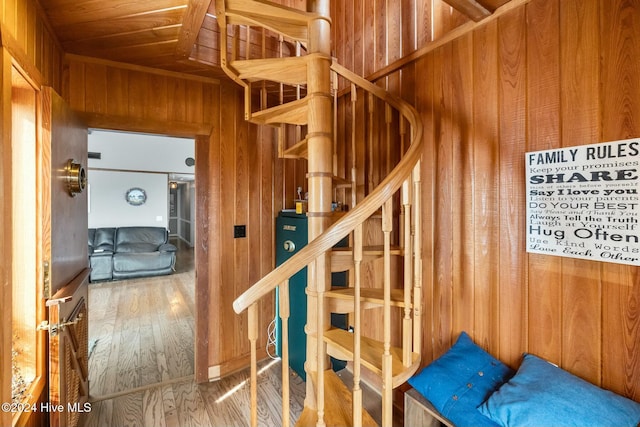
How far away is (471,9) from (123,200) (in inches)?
282

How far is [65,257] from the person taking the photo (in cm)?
171

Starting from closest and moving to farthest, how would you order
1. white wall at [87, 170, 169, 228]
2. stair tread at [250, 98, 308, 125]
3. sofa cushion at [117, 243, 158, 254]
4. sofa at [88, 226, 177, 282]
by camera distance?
stair tread at [250, 98, 308, 125], sofa at [88, 226, 177, 282], sofa cushion at [117, 243, 158, 254], white wall at [87, 170, 169, 228]

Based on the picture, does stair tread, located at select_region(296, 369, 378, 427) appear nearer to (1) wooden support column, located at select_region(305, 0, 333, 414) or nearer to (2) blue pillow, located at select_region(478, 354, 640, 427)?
(1) wooden support column, located at select_region(305, 0, 333, 414)

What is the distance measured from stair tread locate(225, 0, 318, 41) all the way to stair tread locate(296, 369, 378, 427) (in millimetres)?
1941

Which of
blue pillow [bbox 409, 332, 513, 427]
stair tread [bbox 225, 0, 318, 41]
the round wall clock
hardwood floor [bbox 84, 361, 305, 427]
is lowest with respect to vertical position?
hardwood floor [bbox 84, 361, 305, 427]

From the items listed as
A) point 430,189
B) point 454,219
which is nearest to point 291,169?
point 430,189

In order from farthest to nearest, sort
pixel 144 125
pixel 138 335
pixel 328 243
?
pixel 138 335
pixel 144 125
pixel 328 243

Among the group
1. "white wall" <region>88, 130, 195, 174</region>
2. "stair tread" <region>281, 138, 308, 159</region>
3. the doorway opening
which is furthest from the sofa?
"stair tread" <region>281, 138, 308, 159</region>

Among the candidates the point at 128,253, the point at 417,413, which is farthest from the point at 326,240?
the point at 128,253

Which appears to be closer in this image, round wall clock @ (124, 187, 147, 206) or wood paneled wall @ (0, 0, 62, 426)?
wood paneled wall @ (0, 0, 62, 426)

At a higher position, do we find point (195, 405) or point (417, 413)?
point (417, 413)

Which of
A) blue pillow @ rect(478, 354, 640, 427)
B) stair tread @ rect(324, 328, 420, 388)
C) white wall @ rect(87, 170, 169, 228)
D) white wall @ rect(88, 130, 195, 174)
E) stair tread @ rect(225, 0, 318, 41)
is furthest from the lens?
white wall @ rect(87, 170, 169, 228)

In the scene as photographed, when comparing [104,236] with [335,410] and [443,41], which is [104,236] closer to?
[335,410]

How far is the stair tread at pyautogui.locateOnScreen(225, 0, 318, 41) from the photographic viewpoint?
159 centimetres
